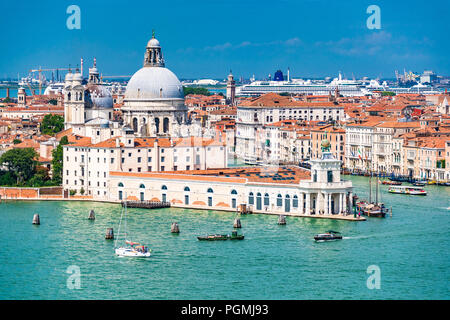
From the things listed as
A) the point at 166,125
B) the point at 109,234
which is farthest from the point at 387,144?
the point at 109,234

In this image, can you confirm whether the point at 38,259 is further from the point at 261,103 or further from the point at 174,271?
the point at 261,103

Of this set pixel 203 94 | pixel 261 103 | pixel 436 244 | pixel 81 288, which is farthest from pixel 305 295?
pixel 203 94

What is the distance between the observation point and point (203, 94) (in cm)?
9369

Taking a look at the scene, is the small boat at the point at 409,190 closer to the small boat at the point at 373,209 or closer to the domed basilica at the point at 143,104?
the small boat at the point at 373,209

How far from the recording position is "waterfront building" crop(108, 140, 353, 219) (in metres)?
25.5

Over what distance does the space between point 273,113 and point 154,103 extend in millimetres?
15995

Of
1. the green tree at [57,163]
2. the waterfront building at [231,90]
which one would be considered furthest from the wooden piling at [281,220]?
the waterfront building at [231,90]

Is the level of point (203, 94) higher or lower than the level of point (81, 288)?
higher

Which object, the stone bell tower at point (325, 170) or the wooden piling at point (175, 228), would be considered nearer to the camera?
the wooden piling at point (175, 228)

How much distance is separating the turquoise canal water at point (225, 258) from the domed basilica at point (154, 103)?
911 cm

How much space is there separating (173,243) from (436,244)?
16.7 feet

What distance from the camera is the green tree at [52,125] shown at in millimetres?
41888

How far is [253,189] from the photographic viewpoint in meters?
26.3

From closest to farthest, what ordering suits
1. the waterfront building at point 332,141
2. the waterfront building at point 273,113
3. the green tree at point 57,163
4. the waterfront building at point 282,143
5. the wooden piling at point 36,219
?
the wooden piling at point 36,219 < the green tree at point 57,163 < the waterfront building at point 332,141 < the waterfront building at point 282,143 < the waterfront building at point 273,113
